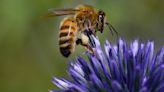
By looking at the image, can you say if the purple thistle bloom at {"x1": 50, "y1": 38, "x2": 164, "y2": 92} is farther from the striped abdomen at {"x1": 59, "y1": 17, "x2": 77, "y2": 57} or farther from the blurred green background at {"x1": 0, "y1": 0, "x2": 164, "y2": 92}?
the blurred green background at {"x1": 0, "y1": 0, "x2": 164, "y2": 92}

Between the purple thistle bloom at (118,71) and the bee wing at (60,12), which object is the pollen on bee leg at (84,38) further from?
the bee wing at (60,12)

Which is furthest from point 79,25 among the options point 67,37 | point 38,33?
point 38,33

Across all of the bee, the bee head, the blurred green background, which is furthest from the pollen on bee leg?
the blurred green background

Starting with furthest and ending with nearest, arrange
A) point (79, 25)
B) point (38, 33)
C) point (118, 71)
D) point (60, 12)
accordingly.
Answer: point (38, 33)
point (79, 25)
point (60, 12)
point (118, 71)

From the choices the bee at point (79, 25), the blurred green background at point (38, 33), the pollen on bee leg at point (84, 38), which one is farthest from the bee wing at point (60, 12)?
the blurred green background at point (38, 33)

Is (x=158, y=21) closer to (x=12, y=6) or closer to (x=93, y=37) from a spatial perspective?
(x=12, y=6)

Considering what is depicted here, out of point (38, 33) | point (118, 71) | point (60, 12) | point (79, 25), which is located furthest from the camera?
point (38, 33)

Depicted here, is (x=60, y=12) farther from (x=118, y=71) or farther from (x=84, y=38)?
(x=118, y=71)
